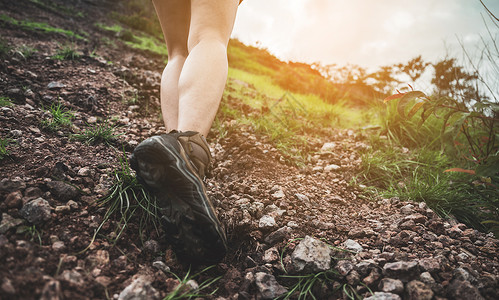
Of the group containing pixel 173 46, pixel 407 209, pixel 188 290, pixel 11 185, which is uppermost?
pixel 173 46

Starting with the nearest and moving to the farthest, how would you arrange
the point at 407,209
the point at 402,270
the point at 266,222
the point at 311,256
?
the point at 402,270
the point at 311,256
the point at 266,222
the point at 407,209

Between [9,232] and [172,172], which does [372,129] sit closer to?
[172,172]

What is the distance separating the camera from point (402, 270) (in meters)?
0.85

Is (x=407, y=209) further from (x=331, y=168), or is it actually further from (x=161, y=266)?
(x=161, y=266)

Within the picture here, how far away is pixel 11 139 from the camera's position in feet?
3.97

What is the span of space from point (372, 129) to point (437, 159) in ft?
3.31

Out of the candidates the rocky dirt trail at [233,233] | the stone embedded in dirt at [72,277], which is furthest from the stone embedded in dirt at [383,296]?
the stone embedded in dirt at [72,277]

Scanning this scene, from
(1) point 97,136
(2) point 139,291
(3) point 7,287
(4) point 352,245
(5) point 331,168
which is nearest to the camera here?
(3) point 7,287

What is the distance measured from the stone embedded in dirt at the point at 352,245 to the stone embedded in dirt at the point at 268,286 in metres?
0.35

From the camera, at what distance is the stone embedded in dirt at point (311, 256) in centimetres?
93

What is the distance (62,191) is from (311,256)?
3.27 ft

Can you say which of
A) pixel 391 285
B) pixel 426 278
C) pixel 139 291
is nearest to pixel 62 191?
pixel 139 291

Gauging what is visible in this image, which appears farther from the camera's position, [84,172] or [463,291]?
[84,172]

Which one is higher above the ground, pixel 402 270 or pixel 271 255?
pixel 402 270
